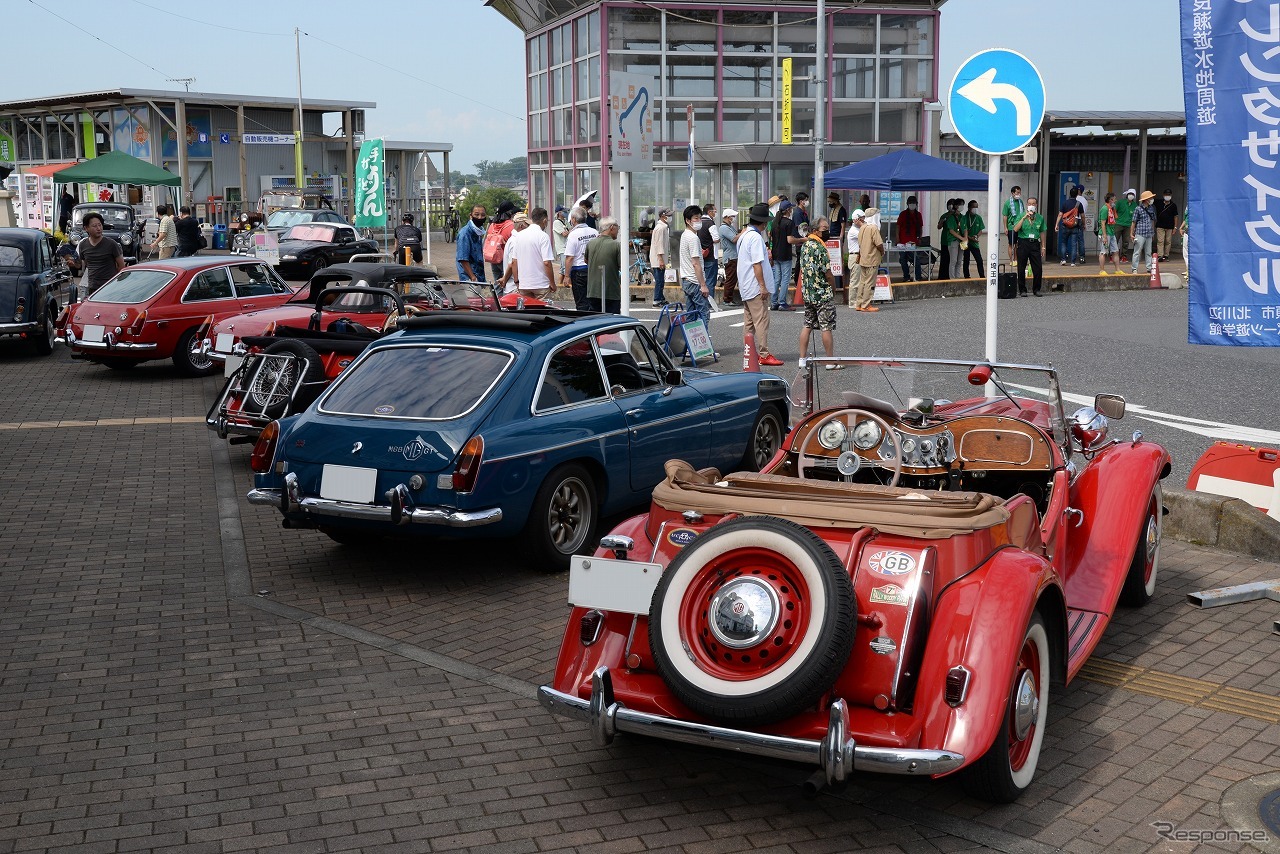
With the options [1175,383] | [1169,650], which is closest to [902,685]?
[1169,650]

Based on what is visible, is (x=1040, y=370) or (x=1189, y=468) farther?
(x=1189, y=468)

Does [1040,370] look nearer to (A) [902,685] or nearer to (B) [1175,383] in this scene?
(A) [902,685]

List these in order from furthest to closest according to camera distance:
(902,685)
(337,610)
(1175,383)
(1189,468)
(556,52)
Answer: (556,52) < (1175,383) < (1189,468) < (337,610) < (902,685)

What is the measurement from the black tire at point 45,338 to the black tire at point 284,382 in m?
9.01

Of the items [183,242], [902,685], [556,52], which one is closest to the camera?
[902,685]

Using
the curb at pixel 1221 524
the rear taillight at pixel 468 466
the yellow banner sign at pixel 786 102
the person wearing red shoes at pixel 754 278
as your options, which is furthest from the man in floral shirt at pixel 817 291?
the yellow banner sign at pixel 786 102

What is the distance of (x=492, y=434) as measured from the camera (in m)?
7.18

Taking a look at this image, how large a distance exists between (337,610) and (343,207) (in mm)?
54629

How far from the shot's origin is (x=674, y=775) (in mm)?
4789

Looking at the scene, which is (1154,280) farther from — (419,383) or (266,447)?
(266,447)

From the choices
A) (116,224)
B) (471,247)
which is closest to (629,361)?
(471,247)

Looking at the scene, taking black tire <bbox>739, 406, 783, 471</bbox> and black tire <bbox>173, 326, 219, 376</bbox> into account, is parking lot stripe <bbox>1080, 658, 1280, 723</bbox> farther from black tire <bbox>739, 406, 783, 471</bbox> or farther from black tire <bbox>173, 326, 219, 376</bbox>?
black tire <bbox>173, 326, 219, 376</bbox>

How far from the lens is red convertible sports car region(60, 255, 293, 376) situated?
1568 centimetres

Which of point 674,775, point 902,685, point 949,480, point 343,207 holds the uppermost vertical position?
point 343,207
